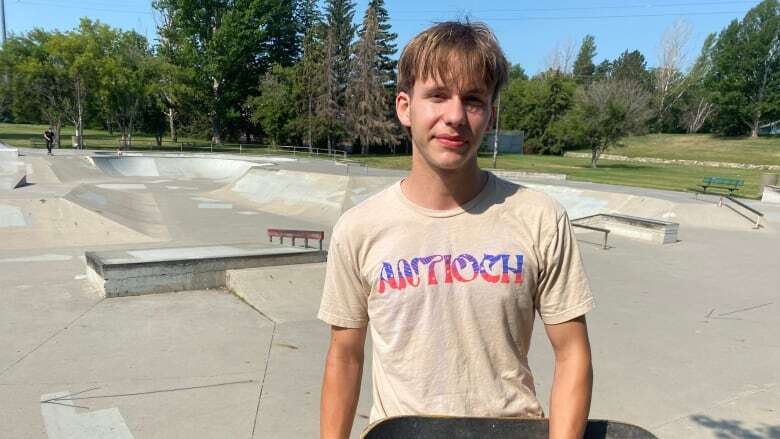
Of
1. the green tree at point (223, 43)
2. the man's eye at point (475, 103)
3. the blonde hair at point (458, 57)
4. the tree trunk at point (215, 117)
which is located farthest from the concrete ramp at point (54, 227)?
the tree trunk at point (215, 117)

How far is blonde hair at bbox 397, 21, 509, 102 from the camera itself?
143cm

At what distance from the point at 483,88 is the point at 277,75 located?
5143 cm

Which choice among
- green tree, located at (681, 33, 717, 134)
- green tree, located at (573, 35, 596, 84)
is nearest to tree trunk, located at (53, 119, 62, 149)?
green tree, located at (681, 33, 717, 134)

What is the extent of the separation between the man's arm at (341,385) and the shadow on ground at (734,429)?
3517 mm

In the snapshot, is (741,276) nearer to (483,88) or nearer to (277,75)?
(483,88)

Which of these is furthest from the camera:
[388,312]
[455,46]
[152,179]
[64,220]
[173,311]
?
[152,179]

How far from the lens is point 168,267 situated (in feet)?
22.7

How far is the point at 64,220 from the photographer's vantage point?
11414mm

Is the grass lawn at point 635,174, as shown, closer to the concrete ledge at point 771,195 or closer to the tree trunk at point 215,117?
the concrete ledge at point 771,195

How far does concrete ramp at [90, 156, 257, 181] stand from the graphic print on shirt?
27.0 metres

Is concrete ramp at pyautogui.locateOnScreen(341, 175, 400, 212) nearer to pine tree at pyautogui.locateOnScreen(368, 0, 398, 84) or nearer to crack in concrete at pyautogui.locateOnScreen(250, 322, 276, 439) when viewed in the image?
crack in concrete at pyautogui.locateOnScreen(250, 322, 276, 439)

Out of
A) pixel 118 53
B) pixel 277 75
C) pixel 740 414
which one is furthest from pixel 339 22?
pixel 740 414

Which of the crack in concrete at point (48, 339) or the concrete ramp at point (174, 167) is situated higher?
the concrete ramp at point (174, 167)

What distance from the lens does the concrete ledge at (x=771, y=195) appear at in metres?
20.6
